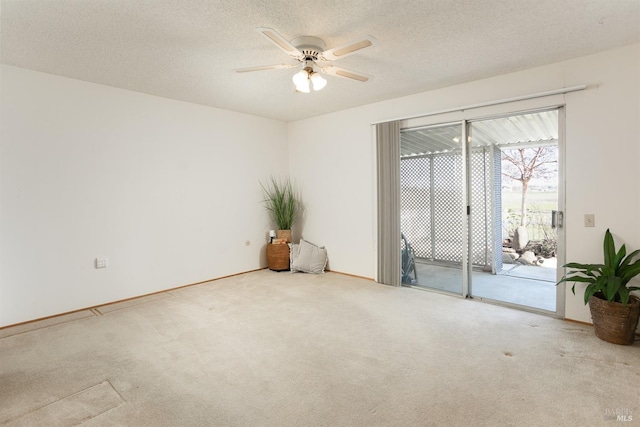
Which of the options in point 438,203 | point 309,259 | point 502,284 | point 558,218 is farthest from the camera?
point 309,259

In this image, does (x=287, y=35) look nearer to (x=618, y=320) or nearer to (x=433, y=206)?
(x=433, y=206)

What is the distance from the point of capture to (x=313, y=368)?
2.27 metres

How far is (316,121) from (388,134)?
55.1 inches

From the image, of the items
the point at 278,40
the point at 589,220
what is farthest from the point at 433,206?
the point at 278,40

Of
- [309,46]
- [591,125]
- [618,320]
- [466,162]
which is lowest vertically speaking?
[618,320]

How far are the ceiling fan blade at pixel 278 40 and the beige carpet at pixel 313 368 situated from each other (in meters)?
2.24

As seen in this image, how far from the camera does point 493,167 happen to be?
16.3ft

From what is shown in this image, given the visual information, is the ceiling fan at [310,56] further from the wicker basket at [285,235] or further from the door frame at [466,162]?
the wicker basket at [285,235]

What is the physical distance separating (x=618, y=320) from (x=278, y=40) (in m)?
3.30

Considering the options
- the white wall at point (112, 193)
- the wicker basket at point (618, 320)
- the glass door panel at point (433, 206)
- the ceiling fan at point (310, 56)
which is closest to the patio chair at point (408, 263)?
the glass door panel at point (433, 206)

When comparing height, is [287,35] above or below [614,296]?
above

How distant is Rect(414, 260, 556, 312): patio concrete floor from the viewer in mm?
3736

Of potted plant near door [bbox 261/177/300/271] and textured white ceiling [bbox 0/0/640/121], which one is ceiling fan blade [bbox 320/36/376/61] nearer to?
textured white ceiling [bbox 0/0/640/121]

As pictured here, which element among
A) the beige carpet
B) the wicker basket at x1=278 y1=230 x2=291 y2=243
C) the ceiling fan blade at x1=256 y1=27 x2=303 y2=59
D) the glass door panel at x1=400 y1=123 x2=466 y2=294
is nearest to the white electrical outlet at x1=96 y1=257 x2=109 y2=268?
the beige carpet
